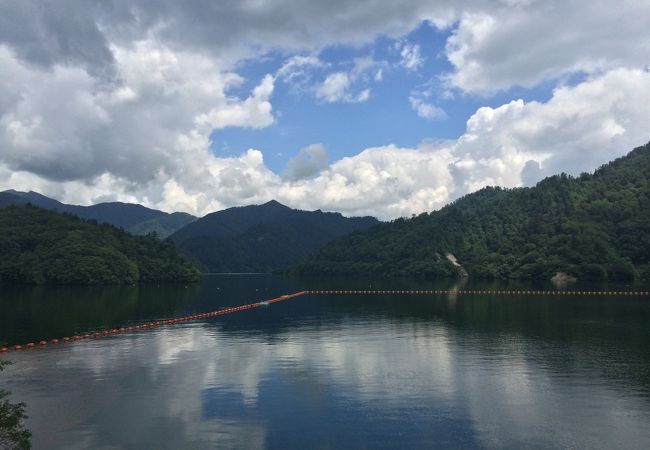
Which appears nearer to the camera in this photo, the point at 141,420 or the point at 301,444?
the point at 301,444

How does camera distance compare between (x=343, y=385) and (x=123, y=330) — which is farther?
(x=123, y=330)

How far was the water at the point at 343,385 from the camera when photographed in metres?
37.8

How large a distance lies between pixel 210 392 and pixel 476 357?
34140mm

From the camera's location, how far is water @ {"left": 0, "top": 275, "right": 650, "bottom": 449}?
124 ft

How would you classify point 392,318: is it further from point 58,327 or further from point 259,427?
point 259,427

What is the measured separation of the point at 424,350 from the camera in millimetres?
72000

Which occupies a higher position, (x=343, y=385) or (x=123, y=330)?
(x=123, y=330)

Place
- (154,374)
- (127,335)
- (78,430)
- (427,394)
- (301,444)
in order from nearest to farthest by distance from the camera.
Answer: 1. (301,444)
2. (78,430)
3. (427,394)
4. (154,374)
5. (127,335)

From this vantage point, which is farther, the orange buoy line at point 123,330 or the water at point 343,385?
the orange buoy line at point 123,330

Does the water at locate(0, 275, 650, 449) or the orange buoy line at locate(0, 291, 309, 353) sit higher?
the orange buoy line at locate(0, 291, 309, 353)

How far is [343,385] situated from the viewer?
52562 mm

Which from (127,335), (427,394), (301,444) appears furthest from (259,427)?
(127,335)

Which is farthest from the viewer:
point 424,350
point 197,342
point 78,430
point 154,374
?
point 197,342

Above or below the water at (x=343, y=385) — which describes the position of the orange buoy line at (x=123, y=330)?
above
